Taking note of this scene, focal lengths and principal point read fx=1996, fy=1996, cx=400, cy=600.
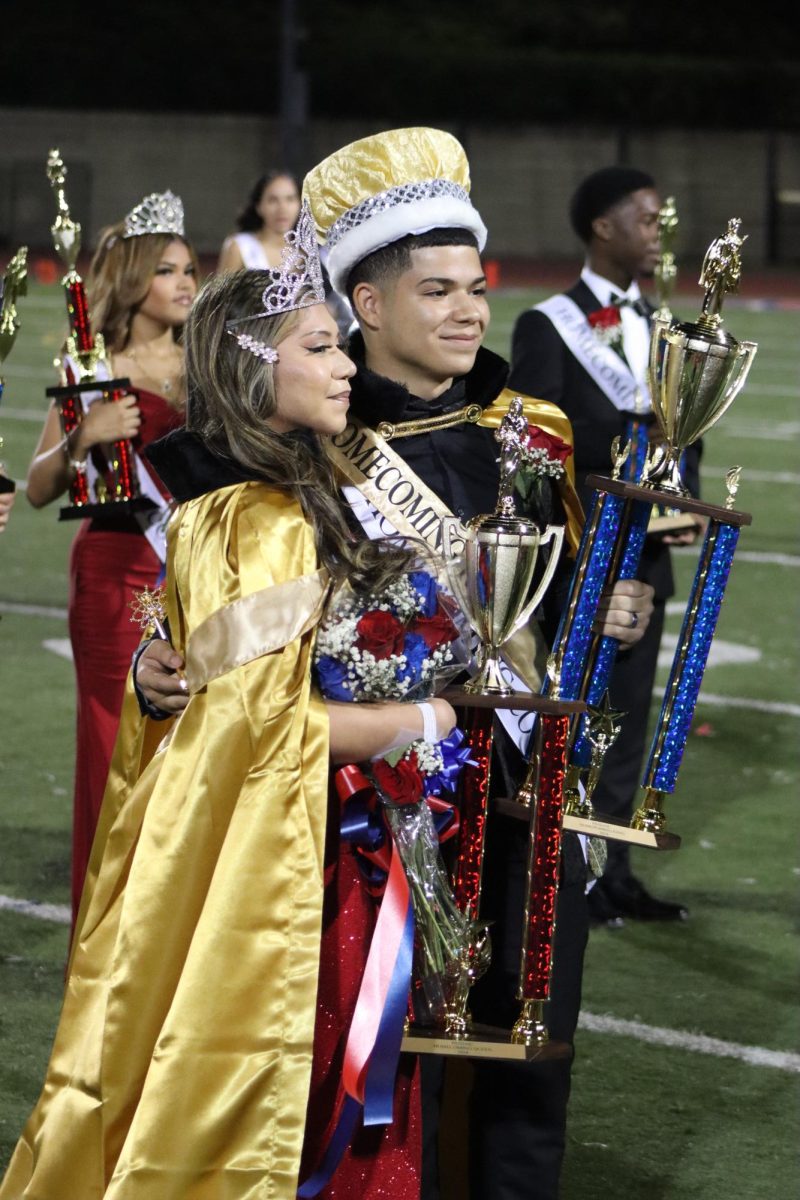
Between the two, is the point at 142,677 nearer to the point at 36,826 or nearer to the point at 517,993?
the point at 517,993

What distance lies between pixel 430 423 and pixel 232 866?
93 cm

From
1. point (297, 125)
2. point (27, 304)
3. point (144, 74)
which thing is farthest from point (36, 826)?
point (144, 74)

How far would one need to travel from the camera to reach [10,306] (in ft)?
14.4

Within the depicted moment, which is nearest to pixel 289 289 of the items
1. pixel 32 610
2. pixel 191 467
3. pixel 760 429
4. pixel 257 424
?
pixel 257 424

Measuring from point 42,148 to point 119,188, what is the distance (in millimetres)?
1723

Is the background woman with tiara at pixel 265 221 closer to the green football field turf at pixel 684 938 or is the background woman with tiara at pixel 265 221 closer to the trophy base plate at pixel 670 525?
the green football field turf at pixel 684 938

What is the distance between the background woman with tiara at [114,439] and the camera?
218 inches

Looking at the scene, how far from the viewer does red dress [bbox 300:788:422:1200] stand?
3324 mm

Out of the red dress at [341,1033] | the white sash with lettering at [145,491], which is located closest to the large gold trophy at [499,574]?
the red dress at [341,1033]

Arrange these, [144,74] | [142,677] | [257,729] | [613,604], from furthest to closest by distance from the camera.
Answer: [144,74]
[613,604]
[142,677]
[257,729]

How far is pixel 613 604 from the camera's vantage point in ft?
11.8

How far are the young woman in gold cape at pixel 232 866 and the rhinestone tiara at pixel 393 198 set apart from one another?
0.46m

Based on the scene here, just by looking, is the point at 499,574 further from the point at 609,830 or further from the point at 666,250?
the point at 666,250

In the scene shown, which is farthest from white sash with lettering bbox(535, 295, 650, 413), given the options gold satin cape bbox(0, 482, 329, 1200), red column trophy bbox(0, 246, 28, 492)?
gold satin cape bbox(0, 482, 329, 1200)
